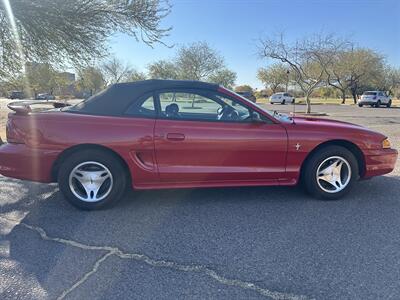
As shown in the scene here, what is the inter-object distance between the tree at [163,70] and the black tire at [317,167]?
33.4m

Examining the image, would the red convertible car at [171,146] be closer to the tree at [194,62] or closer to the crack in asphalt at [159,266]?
the crack in asphalt at [159,266]

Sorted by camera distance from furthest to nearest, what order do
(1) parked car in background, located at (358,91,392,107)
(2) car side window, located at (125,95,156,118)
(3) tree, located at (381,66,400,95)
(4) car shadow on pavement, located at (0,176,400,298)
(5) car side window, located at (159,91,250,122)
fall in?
(3) tree, located at (381,66,400,95), (1) parked car in background, located at (358,91,392,107), (5) car side window, located at (159,91,250,122), (2) car side window, located at (125,95,156,118), (4) car shadow on pavement, located at (0,176,400,298)

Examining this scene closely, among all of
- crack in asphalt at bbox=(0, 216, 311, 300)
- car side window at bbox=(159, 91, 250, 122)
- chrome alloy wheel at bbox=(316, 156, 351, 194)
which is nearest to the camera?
crack in asphalt at bbox=(0, 216, 311, 300)

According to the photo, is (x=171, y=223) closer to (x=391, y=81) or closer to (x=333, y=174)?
(x=333, y=174)

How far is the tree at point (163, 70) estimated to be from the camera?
123 feet

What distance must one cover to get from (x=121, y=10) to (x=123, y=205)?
6038 millimetres

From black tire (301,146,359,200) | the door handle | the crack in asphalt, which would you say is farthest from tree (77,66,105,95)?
black tire (301,146,359,200)

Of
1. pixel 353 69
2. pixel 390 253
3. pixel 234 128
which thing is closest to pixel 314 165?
pixel 234 128

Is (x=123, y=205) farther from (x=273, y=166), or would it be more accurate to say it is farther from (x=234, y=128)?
(x=273, y=166)

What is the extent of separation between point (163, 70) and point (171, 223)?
3841cm

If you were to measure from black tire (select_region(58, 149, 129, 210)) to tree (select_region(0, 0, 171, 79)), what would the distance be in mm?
4959

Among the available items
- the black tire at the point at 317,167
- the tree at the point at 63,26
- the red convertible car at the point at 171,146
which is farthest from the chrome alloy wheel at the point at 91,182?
the tree at the point at 63,26

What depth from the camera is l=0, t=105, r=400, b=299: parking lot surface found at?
2.43 meters

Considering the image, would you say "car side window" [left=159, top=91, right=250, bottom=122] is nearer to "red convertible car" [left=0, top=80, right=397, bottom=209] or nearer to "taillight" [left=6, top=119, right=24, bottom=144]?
"red convertible car" [left=0, top=80, right=397, bottom=209]
